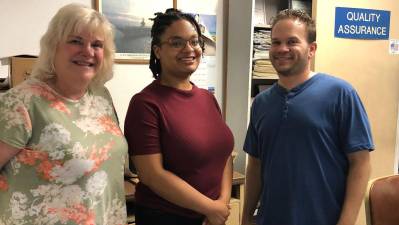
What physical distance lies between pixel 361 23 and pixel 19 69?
2.19 meters

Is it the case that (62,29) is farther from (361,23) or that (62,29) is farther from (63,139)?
(361,23)

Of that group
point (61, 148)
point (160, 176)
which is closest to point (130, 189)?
point (160, 176)

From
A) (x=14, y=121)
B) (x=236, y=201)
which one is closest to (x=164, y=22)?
(x=14, y=121)

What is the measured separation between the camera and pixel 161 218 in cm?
151

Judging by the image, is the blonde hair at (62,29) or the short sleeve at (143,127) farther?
the short sleeve at (143,127)

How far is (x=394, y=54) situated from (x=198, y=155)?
2145mm

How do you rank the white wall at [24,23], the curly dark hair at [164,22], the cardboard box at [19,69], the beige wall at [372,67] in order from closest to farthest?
1. the curly dark hair at [164,22]
2. the cardboard box at [19,69]
3. the white wall at [24,23]
4. the beige wall at [372,67]

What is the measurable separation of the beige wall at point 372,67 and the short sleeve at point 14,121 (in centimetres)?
193

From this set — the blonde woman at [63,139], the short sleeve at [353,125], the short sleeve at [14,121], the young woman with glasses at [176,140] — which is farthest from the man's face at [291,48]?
the short sleeve at [14,121]

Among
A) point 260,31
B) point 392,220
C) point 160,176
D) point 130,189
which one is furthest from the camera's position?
point 260,31

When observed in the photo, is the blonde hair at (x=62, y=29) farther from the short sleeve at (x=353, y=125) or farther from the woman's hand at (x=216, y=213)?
the short sleeve at (x=353, y=125)

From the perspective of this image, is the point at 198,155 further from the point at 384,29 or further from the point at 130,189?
the point at 384,29

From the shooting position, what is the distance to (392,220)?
173cm

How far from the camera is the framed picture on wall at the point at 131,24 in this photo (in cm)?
255
